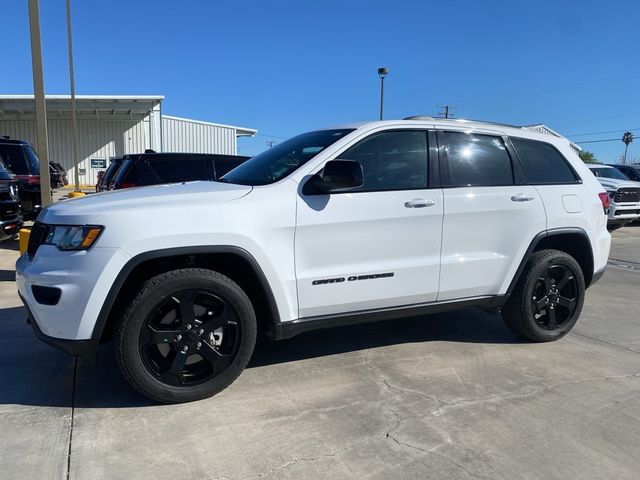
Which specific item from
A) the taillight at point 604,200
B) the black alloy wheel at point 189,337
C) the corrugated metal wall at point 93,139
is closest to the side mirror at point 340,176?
the black alloy wheel at point 189,337

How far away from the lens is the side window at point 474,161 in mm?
4109

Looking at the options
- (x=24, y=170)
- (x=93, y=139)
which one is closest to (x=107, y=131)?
(x=93, y=139)

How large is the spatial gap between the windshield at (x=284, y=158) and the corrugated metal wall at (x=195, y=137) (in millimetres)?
28888

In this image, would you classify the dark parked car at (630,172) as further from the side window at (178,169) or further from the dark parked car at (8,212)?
the dark parked car at (8,212)

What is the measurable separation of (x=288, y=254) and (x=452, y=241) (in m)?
1.36

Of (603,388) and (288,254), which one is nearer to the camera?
(288,254)

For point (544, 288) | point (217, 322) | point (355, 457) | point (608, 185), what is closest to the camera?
point (355, 457)

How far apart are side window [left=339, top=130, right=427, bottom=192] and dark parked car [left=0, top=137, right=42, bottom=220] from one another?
26.7ft

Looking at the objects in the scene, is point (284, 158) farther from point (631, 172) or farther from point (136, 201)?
point (631, 172)

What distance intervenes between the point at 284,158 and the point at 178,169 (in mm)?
5429

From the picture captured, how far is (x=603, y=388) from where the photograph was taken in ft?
12.3

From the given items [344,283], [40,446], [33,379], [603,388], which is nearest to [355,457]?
[344,283]

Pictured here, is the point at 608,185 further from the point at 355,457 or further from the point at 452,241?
the point at 355,457

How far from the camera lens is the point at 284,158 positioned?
406 cm
